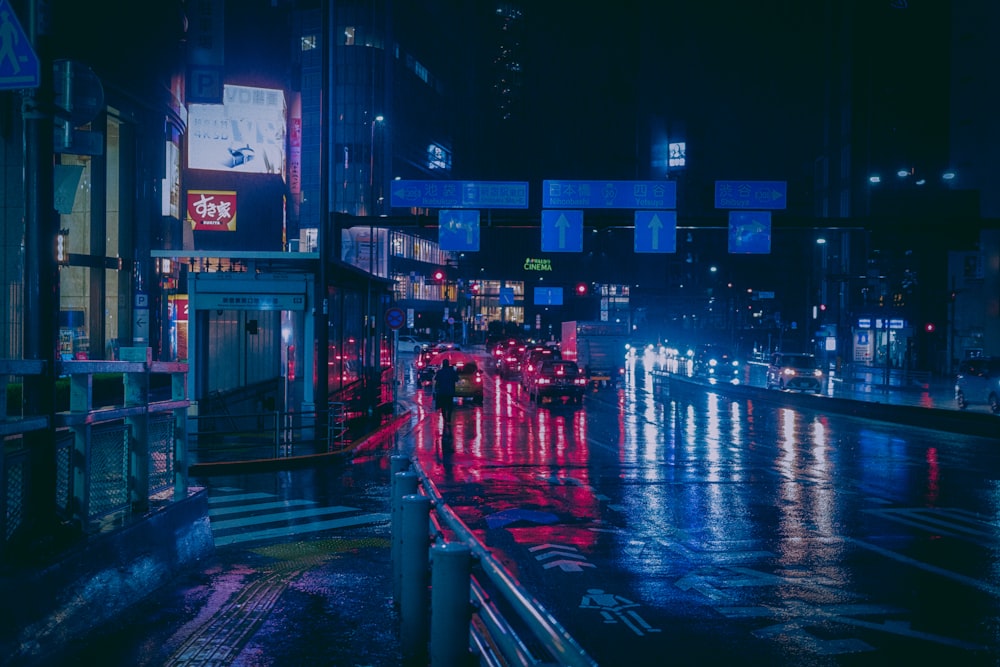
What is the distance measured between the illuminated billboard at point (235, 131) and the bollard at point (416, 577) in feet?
162

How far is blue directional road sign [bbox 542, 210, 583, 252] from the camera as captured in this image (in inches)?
1244

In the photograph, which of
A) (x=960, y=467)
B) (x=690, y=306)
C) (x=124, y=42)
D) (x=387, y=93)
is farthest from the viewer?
(x=690, y=306)

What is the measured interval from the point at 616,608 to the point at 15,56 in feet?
22.5

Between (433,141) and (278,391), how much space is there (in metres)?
79.9

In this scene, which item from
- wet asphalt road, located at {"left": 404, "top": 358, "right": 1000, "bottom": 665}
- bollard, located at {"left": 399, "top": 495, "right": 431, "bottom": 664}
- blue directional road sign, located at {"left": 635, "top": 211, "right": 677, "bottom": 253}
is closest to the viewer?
bollard, located at {"left": 399, "top": 495, "right": 431, "bottom": 664}

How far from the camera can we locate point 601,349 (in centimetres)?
4800

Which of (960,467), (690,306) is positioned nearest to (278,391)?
(960,467)

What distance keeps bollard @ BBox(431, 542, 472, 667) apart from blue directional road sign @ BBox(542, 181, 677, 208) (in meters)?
28.2

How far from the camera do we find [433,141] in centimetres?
10712

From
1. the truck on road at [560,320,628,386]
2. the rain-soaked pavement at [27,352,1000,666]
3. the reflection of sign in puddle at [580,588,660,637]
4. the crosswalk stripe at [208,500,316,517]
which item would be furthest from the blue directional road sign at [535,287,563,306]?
the reflection of sign in puddle at [580,588,660,637]

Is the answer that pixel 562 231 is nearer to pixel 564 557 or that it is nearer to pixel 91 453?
pixel 564 557

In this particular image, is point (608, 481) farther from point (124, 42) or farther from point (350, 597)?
point (124, 42)

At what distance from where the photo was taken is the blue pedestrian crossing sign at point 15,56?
647 cm

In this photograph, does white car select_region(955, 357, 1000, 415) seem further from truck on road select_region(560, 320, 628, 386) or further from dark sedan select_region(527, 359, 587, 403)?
truck on road select_region(560, 320, 628, 386)
